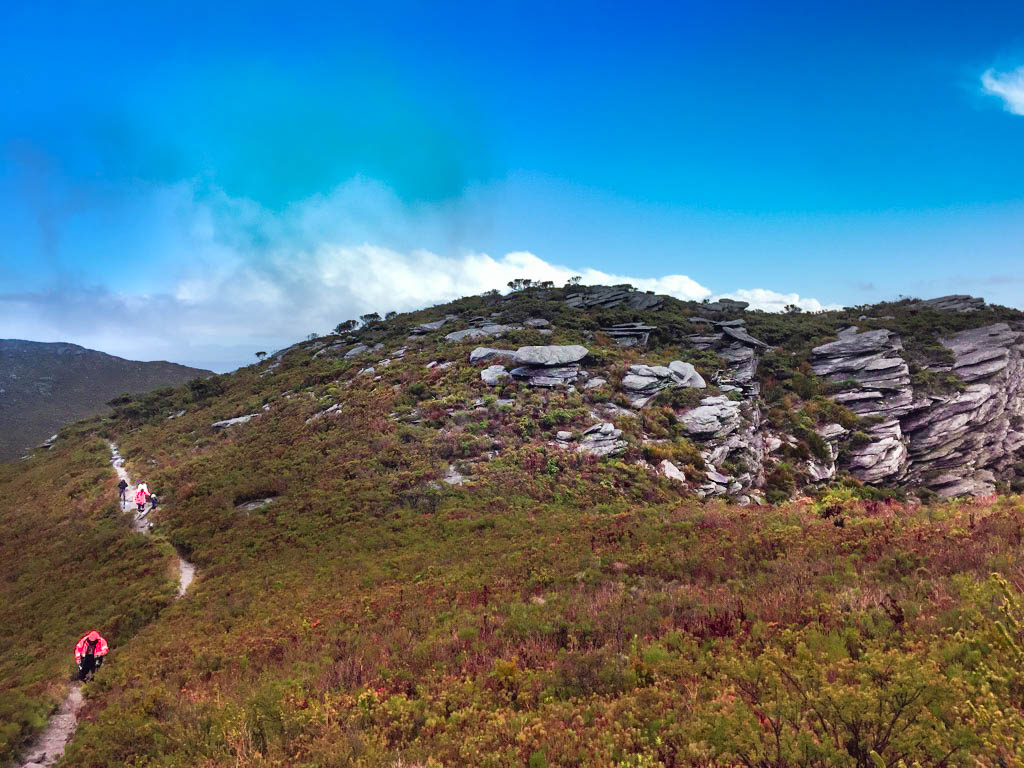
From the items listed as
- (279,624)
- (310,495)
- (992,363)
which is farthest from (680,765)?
(992,363)

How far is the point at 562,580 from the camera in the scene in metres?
12.9

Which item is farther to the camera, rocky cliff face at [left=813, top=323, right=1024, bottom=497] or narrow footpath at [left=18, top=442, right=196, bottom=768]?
rocky cliff face at [left=813, top=323, right=1024, bottom=497]

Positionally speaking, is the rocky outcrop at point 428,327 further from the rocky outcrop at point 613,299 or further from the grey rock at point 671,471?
the grey rock at point 671,471

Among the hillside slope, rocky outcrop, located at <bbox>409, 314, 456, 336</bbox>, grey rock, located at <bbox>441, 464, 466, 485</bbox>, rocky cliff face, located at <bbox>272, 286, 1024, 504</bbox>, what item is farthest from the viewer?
rocky outcrop, located at <bbox>409, 314, 456, 336</bbox>

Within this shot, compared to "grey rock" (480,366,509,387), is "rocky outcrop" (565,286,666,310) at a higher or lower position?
higher

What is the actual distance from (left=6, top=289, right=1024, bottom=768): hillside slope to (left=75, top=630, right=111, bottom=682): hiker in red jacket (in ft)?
1.99

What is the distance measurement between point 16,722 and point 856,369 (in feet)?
156

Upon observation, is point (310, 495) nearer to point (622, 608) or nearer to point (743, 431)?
point (622, 608)

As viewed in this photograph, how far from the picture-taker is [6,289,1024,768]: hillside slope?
5723 millimetres

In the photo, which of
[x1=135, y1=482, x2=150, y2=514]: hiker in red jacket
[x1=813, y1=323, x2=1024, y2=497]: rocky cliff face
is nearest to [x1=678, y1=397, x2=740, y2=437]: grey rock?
[x1=813, y1=323, x2=1024, y2=497]: rocky cliff face

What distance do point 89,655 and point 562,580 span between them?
13.1 meters

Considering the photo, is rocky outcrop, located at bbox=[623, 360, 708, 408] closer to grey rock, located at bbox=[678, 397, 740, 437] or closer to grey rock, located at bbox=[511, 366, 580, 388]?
grey rock, located at bbox=[678, 397, 740, 437]

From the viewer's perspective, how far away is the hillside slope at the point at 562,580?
5723 mm

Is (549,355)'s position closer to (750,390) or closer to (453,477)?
(453,477)
